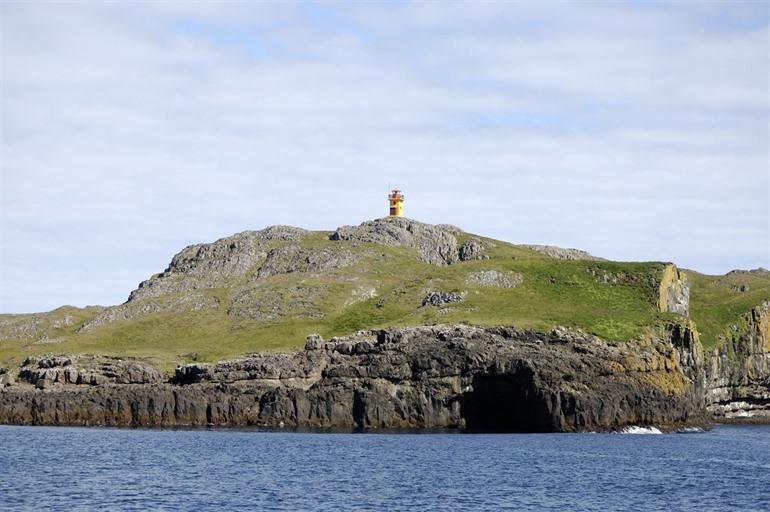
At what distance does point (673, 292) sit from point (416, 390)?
2405 inches

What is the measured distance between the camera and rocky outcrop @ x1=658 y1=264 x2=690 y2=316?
170750 mm

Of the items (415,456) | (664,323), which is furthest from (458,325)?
(415,456)

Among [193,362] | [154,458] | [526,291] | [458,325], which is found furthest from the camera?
[526,291]

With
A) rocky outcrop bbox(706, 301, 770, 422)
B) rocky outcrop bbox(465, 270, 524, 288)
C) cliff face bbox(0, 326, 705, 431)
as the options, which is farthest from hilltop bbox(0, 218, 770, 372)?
cliff face bbox(0, 326, 705, 431)

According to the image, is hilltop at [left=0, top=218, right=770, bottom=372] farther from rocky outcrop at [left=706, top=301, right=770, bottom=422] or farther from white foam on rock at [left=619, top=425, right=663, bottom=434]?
white foam on rock at [left=619, top=425, right=663, bottom=434]

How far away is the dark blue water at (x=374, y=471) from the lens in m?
67.9

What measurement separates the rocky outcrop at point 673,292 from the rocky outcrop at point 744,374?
376 inches

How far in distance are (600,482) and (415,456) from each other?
21765mm

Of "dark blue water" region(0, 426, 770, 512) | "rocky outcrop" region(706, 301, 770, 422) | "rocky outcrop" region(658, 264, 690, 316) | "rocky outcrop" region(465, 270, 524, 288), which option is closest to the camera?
"dark blue water" region(0, 426, 770, 512)

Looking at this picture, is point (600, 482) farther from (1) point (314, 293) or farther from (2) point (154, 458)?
(1) point (314, 293)

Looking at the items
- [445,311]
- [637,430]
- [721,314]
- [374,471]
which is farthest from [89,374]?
[721,314]

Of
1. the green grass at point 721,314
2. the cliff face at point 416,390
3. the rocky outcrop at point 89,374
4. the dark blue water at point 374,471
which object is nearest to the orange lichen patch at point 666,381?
the cliff face at point 416,390

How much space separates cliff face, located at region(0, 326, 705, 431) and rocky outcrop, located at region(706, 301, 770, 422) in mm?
33932

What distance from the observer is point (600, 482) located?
80188 millimetres
